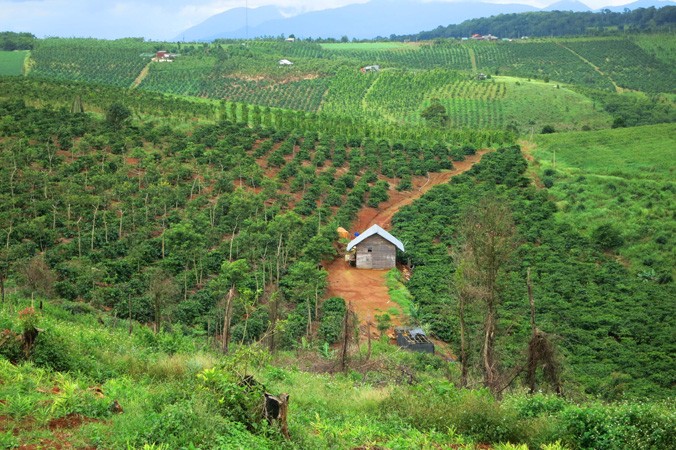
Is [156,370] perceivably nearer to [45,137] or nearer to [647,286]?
[647,286]

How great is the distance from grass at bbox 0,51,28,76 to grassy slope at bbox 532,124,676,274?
180 feet

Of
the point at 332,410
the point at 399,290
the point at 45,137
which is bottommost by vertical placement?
the point at 399,290

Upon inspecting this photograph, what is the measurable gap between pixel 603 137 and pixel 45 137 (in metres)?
39.6

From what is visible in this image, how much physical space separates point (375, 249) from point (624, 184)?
18905 mm

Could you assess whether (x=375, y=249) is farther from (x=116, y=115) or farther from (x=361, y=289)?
(x=116, y=115)

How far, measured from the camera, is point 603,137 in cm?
5450

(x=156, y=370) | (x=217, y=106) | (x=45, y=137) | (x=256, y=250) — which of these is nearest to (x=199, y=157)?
(x=45, y=137)

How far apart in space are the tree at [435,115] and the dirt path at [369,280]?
74.9 feet

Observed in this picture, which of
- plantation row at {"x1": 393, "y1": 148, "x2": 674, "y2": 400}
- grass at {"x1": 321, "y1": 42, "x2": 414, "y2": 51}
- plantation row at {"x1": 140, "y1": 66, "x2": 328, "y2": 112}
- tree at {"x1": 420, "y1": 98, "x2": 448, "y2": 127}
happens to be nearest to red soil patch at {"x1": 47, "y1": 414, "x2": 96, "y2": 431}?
plantation row at {"x1": 393, "y1": 148, "x2": 674, "y2": 400}

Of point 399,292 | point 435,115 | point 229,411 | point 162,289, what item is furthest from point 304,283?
point 435,115

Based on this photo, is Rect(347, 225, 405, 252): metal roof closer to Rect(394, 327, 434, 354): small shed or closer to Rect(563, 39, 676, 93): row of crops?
Rect(394, 327, 434, 354): small shed

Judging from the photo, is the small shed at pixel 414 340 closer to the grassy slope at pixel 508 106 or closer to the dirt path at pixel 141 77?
the grassy slope at pixel 508 106

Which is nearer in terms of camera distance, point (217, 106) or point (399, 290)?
point (399, 290)

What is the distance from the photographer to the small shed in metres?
24.0
